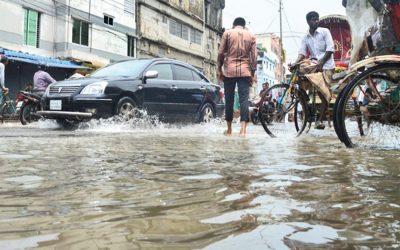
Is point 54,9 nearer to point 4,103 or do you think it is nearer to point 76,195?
point 4,103

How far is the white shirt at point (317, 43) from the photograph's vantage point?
20.5 ft

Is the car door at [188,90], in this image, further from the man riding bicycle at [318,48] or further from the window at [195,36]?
the window at [195,36]

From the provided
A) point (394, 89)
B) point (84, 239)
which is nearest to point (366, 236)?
point (84, 239)

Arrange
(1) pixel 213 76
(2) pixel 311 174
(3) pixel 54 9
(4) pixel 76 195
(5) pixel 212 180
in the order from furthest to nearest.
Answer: (1) pixel 213 76, (3) pixel 54 9, (2) pixel 311 174, (5) pixel 212 180, (4) pixel 76 195

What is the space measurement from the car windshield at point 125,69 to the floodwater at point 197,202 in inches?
178

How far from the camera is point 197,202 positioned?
185 centimetres

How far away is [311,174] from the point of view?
2588mm

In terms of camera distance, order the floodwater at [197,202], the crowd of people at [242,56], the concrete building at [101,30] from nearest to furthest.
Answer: the floodwater at [197,202]
the crowd of people at [242,56]
the concrete building at [101,30]

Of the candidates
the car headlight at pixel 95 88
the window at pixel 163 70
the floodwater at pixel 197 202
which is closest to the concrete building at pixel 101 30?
the window at pixel 163 70

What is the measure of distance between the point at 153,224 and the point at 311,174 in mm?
1359

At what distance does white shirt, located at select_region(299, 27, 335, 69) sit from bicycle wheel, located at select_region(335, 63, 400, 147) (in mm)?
1898

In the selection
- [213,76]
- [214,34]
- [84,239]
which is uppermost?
[214,34]

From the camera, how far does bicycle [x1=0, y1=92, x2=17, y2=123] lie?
1193 centimetres

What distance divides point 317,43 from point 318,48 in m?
0.08
